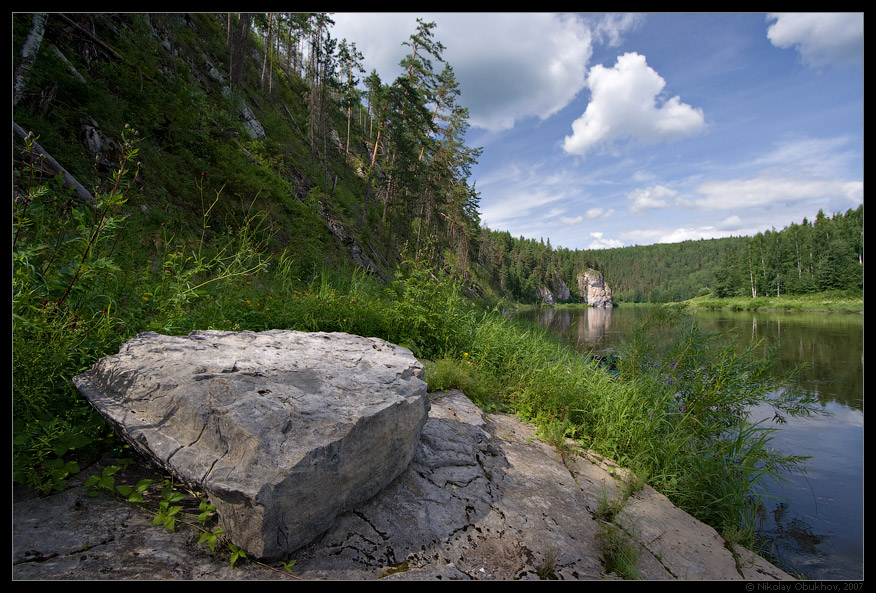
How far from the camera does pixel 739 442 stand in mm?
3834

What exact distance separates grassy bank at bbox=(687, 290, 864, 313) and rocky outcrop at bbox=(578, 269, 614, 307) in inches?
3437

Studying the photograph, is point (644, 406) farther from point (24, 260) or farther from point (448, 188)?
point (448, 188)

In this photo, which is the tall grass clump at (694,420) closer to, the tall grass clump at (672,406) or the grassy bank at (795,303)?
the tall grass clump at (672,406)

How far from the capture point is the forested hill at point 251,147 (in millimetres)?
6672

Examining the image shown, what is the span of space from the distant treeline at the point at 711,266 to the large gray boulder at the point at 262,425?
2.93 m

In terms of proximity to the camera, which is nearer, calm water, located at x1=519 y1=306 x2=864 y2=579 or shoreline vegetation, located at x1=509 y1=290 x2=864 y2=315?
calm water, located at x1=519 y1=306 x2=864 y2=579

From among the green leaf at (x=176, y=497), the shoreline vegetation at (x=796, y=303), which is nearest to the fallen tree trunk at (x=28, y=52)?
the green leaf at (x=176, y=497)

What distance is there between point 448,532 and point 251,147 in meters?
14.8

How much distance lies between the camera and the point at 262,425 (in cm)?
179

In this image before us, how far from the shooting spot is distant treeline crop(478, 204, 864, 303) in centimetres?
1306

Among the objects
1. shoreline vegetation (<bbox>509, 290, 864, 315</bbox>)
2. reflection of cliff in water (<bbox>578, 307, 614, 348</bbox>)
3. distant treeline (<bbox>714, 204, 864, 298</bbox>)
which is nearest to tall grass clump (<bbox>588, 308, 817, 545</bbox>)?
reflection of cliff in water (<bbox>578, 307, 614, 348</bbox>)

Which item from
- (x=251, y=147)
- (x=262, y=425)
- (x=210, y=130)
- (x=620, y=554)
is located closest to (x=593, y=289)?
(x=251, y=147)

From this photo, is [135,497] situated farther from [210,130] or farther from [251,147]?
[251,147]

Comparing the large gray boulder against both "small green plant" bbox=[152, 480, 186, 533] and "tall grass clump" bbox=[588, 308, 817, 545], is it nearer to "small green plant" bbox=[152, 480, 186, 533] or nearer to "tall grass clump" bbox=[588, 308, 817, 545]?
"small green plant" bbox=[152, 480, 186, 533]
